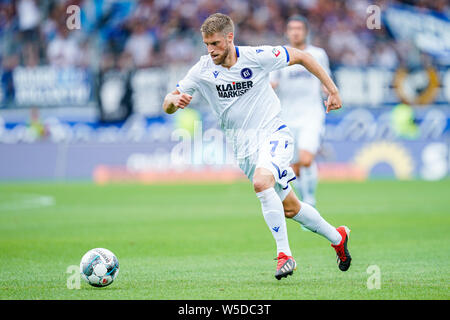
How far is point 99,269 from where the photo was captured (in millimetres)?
6625

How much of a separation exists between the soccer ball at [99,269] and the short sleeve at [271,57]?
2.29 meters

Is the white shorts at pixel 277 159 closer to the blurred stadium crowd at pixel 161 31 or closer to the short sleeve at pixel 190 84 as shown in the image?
the short sleeve at pixel 190 84

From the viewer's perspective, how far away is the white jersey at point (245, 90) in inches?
288

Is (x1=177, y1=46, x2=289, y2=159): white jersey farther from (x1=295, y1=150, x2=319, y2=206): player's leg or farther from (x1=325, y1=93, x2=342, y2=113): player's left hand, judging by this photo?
(x1=295, y1=150, x2=319, y2=206): player's leg

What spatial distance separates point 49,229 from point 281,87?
4321 mm

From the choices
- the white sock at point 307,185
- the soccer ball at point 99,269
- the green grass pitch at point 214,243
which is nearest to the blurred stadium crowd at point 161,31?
the green grass pitch at point 214,243

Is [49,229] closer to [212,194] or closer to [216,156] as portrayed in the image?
[212,194]

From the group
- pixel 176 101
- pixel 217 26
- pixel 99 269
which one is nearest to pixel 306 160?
pixel 176 101

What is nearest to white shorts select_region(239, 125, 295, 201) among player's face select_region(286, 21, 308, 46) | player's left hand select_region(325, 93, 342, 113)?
player's left hand select_region(325, 93, 342, 113)

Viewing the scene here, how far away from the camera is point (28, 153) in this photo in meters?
24.0

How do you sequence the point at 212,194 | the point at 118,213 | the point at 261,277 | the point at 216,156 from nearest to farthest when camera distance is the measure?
the point at 261,277 → the point at 118,213 → the point at 212,194 → the point at 216,156

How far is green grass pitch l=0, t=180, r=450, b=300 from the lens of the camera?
255 inches

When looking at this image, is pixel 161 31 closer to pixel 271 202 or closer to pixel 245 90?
pixel 245 90
